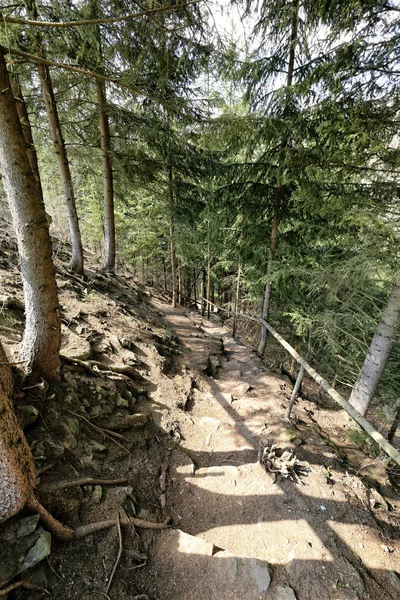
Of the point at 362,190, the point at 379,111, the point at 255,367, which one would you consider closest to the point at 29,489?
the point at 255,367

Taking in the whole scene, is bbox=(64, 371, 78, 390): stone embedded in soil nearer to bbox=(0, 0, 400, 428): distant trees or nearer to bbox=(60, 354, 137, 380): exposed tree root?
bbox=(60, 354, 137, 380): exposed tree root

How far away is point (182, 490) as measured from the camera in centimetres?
381

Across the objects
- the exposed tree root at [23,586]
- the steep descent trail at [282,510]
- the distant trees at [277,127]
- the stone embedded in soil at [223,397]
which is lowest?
the stone embedded in soil at [223,397]

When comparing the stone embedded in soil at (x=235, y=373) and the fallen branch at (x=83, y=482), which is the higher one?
the fallen branch at (x=83, y=482)

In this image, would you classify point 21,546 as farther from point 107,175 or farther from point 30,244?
point 107,175

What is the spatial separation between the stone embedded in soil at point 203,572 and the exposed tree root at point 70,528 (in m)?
0.34

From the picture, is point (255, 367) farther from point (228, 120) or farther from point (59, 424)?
point (228, 120)

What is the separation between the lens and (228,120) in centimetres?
353

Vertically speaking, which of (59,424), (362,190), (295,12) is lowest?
(59,424)

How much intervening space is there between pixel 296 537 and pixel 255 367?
503 cm

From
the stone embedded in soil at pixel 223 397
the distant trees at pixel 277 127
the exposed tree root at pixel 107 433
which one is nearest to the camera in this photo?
the exposed tree root at pixel 107 433

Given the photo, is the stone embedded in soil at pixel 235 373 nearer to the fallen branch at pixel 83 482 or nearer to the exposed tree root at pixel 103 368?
the exposed tree root at pixel 103 368

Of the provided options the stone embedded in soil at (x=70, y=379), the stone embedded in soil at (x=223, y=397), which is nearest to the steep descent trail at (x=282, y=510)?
the stone embedded in soil at (x=223, y=397)

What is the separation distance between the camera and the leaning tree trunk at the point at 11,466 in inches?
86.2
